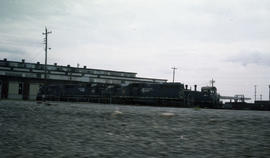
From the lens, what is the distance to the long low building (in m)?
63.0

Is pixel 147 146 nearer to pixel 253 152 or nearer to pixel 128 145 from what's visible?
pixel 128 145

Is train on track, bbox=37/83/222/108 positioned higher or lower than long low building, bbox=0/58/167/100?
lower

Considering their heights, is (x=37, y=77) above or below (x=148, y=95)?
above

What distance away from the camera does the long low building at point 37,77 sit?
2479 inches

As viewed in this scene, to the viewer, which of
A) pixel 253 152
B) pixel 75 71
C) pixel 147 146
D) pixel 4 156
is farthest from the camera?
pixel 75 71

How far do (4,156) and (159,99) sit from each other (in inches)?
1618

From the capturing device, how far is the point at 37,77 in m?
75.3

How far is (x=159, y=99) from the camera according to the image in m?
45.2

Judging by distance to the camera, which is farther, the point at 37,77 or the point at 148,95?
the point at 37,77

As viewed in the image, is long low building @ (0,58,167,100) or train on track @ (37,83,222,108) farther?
long low building @ (0,58,167,100)

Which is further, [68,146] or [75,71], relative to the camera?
[75,71]

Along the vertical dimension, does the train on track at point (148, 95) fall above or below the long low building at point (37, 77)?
below

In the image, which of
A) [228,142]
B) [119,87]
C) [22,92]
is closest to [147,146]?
[228,142]

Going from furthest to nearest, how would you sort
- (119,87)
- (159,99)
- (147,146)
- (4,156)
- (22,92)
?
(22,92), (119,87), (159,99), (147,146), (4,156)
